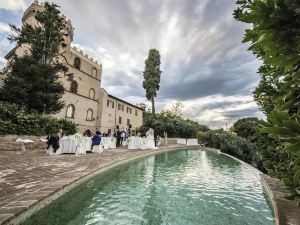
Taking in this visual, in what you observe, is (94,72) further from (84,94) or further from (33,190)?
(33,190)

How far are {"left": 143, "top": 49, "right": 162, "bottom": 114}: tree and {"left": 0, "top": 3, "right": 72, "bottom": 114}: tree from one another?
2292 cm

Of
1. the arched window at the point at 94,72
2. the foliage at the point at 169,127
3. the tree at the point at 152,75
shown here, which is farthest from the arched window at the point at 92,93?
the foliage at the point at 169,127

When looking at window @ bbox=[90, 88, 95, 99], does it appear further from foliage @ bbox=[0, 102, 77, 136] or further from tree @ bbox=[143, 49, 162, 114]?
foliage @ bbox=[0, 102, 77, 136]

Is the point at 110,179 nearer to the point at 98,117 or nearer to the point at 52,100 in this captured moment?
the point at 52,100

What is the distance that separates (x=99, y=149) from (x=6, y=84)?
8848 mm

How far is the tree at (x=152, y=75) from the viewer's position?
39.5 m

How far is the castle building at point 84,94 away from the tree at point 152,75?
6012 millimetres

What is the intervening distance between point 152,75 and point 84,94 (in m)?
13.7

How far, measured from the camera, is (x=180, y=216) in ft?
13.2

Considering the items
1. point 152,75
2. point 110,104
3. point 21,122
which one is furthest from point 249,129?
point 21,122

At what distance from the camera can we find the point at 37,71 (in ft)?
52.0

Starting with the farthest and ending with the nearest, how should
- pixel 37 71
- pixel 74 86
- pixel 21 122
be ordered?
1. pixel 74 86
2. pixel 37 71
3. pixel 21 122

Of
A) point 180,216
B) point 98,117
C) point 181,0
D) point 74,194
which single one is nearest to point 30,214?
point 74,194

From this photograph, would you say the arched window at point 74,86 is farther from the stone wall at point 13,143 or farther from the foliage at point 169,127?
the stone wall at point 13,143
